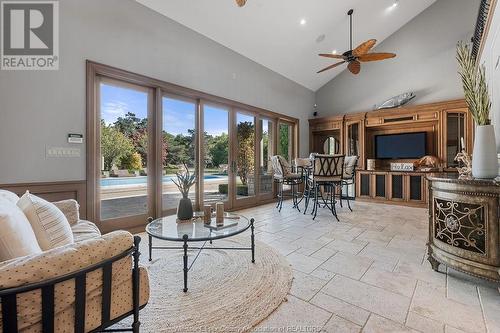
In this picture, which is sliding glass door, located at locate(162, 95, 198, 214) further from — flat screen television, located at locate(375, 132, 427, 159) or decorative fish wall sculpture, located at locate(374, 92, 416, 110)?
flat screen television, located at locate(375, 132, 427, 159)

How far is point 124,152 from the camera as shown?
344 cm

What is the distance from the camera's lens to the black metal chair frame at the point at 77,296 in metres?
0.81

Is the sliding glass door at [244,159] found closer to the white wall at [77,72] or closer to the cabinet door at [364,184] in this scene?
the white wall at [77,72]

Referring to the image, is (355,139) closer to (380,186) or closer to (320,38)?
(380,186)

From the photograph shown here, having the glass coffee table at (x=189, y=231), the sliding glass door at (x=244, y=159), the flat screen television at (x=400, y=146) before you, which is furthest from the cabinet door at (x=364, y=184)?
the glass coffee table at (x=189, y=231)

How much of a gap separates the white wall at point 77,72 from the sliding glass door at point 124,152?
297mm

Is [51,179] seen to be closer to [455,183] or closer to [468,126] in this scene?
[455,183]

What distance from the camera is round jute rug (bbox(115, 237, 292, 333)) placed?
152 centimetres

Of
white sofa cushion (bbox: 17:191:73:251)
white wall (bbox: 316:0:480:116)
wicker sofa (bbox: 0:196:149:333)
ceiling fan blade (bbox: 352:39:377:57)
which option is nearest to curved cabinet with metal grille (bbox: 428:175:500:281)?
wicker sofa (bbox: 0:196:149:333)

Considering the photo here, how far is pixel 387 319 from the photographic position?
1.54 meters

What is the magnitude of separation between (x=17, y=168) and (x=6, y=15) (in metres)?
1.68

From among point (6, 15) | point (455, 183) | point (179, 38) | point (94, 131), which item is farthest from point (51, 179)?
point (455, 183)

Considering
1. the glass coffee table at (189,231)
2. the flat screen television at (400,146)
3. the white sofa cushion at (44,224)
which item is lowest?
the glass coffee table at (189,231)

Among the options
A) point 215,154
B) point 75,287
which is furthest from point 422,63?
point 75,287
